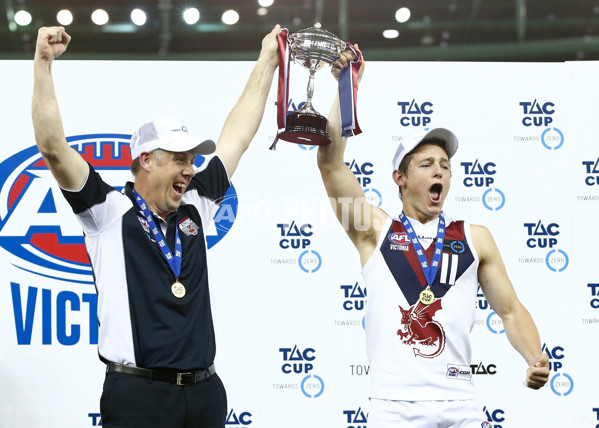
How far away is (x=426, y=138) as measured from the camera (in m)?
3.13

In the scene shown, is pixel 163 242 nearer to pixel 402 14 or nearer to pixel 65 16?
pixel 65 16

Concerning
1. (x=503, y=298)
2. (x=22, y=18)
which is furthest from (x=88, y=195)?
(x=22, y=18)

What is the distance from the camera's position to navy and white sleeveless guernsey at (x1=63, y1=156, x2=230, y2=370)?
2.47m

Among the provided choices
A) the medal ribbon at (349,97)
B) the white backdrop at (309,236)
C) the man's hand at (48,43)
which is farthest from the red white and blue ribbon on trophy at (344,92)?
the white backdrop at (309,236)

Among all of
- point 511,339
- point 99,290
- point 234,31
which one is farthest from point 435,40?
point 99,290

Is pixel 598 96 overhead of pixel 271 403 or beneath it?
A: overhead

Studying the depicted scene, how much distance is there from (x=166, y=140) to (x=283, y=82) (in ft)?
1.92

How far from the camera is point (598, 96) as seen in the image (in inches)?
174

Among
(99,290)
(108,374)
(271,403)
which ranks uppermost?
(99,290)

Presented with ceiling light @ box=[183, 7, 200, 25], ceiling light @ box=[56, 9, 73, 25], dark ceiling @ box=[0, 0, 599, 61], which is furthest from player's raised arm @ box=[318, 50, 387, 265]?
ceiling light @ box=[56, 9, 73, 25]

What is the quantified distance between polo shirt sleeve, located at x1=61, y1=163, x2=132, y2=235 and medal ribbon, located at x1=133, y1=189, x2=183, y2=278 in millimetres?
58

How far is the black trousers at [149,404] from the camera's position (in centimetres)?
242

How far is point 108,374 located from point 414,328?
3.83 feet

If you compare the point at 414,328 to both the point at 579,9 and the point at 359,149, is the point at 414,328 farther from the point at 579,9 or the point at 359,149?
the point at 579,9
